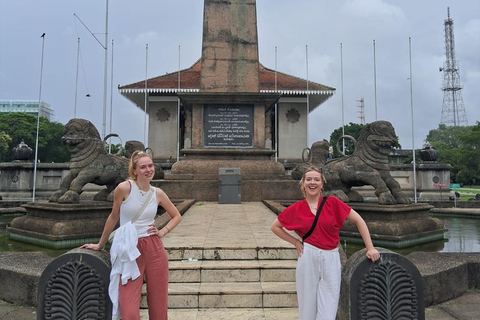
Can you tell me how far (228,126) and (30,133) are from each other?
47643mm

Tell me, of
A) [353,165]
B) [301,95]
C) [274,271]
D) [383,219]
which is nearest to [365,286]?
[274,271]

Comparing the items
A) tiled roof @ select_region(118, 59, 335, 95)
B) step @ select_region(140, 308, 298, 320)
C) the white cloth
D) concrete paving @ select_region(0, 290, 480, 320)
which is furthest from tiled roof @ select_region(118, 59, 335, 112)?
the white cloth

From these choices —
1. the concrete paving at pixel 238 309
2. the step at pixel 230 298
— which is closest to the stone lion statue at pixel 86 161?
the concrete paving at pixel 238 309

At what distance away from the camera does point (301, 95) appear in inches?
1087

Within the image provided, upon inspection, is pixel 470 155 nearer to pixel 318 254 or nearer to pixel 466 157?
pixel 466 157

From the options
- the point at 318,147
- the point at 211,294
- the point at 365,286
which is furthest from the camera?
the point at 318,147

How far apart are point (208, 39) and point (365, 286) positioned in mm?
9533

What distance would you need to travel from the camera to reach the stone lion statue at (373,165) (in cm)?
630

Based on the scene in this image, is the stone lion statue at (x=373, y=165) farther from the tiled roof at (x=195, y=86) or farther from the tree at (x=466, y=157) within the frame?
the tree at (x=466, y=157)

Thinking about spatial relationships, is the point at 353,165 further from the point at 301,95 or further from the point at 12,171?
the point at 301,95

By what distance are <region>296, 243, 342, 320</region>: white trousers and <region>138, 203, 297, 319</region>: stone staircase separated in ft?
2.78

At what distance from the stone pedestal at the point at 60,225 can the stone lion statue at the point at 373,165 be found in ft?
14.1

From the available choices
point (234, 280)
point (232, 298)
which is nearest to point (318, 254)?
point (232, 298)

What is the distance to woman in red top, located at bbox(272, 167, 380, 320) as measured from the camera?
2.24 metres
